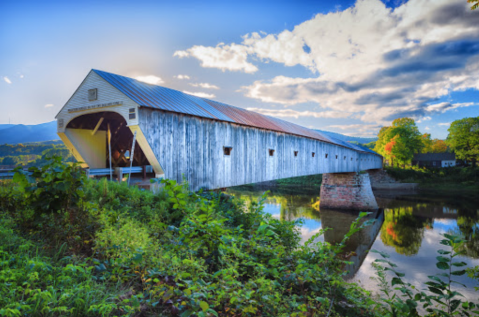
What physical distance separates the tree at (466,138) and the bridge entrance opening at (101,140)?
43.8 m

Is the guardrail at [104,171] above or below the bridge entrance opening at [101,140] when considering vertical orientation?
below

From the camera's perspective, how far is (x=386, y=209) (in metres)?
22.1

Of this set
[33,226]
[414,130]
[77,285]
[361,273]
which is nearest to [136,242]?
[77,285]

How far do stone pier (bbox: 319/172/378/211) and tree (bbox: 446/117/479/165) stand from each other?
82.4 ft

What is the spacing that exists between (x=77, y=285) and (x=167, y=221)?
214cm

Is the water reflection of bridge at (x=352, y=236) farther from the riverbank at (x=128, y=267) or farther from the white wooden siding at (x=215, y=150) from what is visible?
the riverbank at (x=128, y=267)

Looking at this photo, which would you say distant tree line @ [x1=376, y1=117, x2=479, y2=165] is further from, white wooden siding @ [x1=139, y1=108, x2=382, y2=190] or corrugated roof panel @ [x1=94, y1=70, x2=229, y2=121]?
corrugated roof panel @ [x1=94, y1=70, x2=229, y2=121]

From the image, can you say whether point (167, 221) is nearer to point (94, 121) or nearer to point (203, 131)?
point (203, 131)

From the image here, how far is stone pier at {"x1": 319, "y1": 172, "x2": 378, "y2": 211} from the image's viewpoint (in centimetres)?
2080

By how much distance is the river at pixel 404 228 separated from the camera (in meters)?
10.1

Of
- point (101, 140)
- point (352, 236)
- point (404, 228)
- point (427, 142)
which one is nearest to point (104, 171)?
point (101, 140)

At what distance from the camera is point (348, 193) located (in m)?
21.2

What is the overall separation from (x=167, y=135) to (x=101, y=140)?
4057 millimetres

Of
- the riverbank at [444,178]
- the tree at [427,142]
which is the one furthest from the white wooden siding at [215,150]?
the tree at [427,142]
